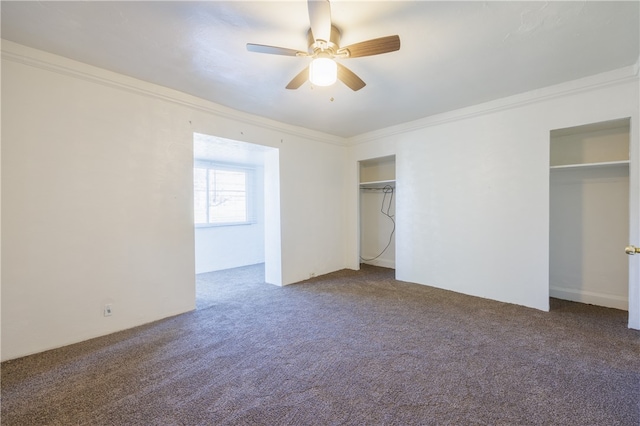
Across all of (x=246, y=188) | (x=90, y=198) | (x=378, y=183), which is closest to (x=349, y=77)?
(x=90, y=198)

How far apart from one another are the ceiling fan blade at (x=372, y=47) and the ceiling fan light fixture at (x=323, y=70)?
0.33 feet

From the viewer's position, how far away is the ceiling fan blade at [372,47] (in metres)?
1.76

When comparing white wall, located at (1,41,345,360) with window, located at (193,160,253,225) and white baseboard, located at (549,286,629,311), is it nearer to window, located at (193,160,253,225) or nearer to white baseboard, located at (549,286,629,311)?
window, located at (193,160,253,225)

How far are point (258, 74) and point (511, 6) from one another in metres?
2.02

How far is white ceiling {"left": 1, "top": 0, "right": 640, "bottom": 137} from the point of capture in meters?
1.80

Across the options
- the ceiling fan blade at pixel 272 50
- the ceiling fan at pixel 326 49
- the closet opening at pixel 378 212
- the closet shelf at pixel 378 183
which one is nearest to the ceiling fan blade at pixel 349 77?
the ceiling fan at pixel 326 49

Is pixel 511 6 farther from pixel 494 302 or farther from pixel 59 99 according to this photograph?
pixel 59 99

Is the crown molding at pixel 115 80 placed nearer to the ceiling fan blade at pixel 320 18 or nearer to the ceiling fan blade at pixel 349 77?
the ceiling fan blade at pixel 349 77

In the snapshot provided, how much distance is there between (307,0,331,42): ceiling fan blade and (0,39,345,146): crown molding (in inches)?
78.9

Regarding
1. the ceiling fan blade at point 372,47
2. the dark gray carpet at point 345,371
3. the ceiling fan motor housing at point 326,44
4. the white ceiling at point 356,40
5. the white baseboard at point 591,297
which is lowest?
the dark gray carpet at point 345,371

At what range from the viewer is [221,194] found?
554 cm

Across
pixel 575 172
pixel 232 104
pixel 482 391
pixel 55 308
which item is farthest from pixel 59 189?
pixel 575 172

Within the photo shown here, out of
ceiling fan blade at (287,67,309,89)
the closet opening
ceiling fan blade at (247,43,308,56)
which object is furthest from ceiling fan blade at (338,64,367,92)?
the closet opening

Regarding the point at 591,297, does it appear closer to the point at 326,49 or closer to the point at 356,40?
the point at 356,40
